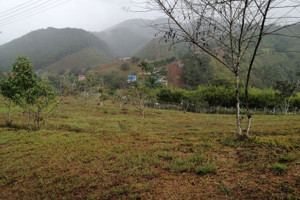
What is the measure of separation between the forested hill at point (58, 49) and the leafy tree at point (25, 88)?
12948 centimetres

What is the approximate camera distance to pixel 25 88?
11023 mm

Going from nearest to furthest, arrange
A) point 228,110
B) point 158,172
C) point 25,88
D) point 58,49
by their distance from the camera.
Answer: point 158,172 < point 25,88 < point 228,110 < point 58,49

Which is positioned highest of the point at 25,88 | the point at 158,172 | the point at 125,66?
the point at 125,66

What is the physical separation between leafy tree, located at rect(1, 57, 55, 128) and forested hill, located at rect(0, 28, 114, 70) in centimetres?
12948

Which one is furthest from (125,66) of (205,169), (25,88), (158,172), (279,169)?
(279,169)

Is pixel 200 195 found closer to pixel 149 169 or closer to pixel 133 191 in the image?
pixel 133 191

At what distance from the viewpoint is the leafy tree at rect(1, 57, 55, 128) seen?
10430 millimetres

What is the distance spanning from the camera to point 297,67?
74.4 metres

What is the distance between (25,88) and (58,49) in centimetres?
15800

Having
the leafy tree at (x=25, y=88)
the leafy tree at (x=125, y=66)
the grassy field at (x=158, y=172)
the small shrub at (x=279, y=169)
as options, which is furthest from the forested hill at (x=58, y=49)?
the small shrub at (x=279, y=169)

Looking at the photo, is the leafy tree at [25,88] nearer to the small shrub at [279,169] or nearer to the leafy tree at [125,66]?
the small shrub at [279,169]

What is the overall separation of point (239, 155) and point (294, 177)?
4.90 feet

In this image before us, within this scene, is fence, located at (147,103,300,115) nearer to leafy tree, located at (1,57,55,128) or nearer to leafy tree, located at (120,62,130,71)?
leafy tree, located at (1,57,55,128)

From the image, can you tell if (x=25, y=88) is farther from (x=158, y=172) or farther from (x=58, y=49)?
(x=58, y=49)
